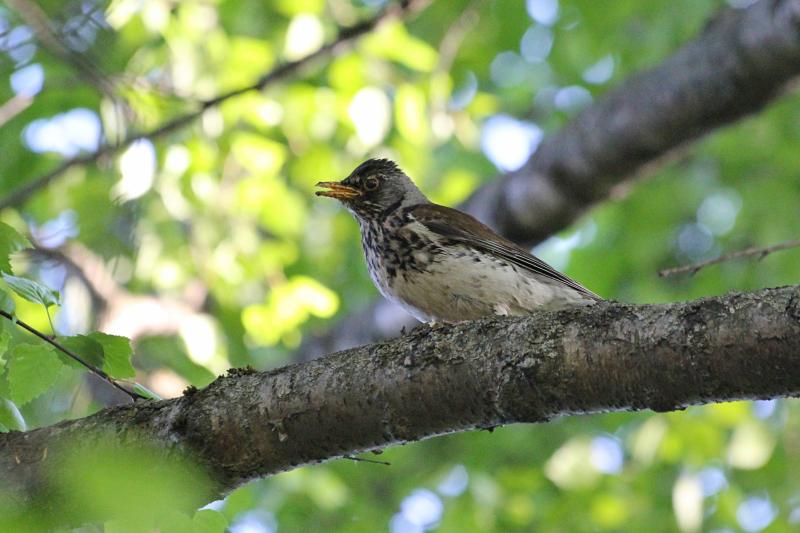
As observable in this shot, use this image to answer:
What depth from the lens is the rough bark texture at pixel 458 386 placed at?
97.0 inches

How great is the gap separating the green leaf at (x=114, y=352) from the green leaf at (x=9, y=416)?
0.32 meters

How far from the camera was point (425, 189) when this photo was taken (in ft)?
29.9

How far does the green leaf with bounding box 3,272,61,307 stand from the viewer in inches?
110

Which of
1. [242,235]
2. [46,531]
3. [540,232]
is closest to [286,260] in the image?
[242,235]

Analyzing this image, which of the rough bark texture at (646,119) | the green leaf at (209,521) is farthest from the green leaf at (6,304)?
the rough bark texture at (646,119)

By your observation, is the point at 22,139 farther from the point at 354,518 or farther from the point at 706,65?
the point at 706,65

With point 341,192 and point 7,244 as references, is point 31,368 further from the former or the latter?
point 341,192

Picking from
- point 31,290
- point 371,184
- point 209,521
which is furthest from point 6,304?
point 371,184

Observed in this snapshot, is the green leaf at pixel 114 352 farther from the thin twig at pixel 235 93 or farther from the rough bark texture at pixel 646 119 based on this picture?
the rough bark texture at pixel 646 119

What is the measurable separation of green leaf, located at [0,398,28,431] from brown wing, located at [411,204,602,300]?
9.06ft

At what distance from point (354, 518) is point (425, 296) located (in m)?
3.10

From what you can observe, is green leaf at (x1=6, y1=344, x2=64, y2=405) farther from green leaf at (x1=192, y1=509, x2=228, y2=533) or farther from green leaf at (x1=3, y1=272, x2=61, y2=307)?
green leaf at (x1=192, y1=509, x2=228, y2=533)

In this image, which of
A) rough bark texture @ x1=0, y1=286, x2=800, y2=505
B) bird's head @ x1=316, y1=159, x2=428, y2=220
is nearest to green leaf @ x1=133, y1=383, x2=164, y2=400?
rough bark texture @ x1=0, y1=286, x2=800, y2=505

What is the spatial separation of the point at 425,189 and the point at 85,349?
20.7ft
